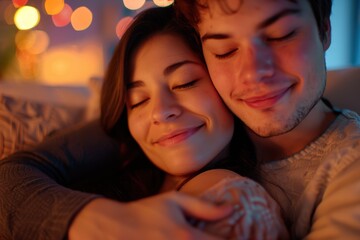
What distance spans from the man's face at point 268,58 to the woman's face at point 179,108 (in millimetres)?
70

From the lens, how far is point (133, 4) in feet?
11.4

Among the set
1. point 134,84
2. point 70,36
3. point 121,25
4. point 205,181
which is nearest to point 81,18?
point 70,36

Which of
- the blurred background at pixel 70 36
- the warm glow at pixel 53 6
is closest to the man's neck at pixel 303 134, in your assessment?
the blurred background at pixel 70 36

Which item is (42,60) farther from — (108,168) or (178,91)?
(178,91)

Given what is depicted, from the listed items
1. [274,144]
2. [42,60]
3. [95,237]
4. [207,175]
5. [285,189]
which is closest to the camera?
[95,237]

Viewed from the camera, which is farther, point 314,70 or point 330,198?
point 314,70

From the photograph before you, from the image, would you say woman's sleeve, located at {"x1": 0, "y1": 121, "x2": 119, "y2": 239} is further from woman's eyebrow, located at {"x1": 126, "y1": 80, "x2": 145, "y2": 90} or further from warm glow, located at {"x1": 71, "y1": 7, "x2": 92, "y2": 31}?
warm glow, located at {"x1": 71, "y1": 7, "x2": 92, "y2": 31}

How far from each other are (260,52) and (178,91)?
0.81 ft

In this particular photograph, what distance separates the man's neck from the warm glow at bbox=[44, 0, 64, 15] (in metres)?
3.14

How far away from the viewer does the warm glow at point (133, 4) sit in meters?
3.42

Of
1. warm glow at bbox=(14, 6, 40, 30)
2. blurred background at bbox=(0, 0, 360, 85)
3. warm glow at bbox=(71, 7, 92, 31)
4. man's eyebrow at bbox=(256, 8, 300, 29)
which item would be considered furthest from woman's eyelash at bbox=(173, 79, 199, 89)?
warm glow at bbox=(71, 7, 92, 31)

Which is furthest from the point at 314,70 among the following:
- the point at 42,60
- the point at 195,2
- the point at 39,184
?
the point at 42,60

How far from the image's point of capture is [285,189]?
907mm

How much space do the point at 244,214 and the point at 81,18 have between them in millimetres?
3562
